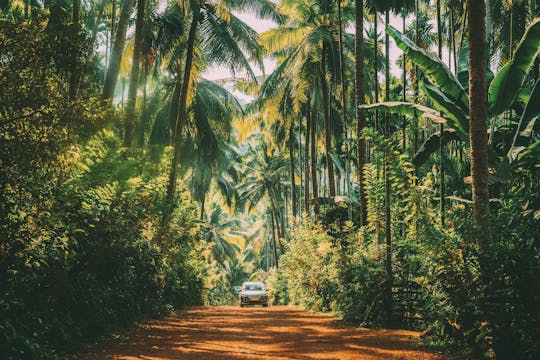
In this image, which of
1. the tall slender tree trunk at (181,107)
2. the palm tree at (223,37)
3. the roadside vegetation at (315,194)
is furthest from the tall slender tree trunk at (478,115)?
the palm tree at (223,37)

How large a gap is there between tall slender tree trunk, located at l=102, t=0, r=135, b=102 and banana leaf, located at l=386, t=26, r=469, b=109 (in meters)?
7.39

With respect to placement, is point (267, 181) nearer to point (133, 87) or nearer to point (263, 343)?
point (133, 87)

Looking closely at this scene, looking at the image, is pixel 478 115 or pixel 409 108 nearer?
pixel 478 115

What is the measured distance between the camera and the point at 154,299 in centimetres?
1359

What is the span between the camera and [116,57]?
1429 centimetres

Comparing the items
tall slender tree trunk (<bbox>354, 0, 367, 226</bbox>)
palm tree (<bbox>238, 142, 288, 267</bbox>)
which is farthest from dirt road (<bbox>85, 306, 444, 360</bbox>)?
palm tree (<bbox>238, 142, 288, 267</bbox>)

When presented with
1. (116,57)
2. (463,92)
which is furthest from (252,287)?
(463,92)

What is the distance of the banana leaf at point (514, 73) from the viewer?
997 centimetres

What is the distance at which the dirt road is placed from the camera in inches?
300

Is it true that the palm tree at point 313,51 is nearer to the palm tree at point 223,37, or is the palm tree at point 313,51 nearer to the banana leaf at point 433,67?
the palm tree at point 223,37

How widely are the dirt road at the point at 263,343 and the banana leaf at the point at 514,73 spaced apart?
535cm

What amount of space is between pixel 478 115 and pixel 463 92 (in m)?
4.38

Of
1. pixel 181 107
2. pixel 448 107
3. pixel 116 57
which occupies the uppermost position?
pixel 116 57

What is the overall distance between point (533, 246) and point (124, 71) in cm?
2003
